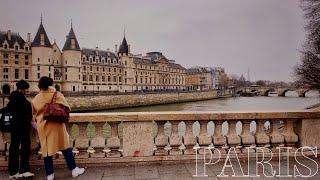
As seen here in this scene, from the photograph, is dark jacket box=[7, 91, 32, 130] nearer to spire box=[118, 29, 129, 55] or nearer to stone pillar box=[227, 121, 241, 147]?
stone pillar box=[227, 121, 241, 147]

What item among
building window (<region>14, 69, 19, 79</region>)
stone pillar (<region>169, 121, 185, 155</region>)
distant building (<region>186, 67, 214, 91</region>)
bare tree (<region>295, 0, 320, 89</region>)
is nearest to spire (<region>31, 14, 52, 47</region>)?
building window (<region>14, 69, 19, 79</region>)

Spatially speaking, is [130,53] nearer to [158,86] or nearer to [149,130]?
[158,86]

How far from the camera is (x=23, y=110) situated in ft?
16.1

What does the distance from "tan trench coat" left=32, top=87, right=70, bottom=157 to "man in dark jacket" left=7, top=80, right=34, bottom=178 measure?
0.19 metres

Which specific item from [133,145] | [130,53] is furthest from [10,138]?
[130,53]

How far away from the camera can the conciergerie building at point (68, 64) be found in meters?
61.3

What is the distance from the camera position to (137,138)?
5469 mm

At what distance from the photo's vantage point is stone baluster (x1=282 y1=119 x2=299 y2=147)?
19.2 ft

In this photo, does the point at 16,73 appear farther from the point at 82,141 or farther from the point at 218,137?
the point at 218,137

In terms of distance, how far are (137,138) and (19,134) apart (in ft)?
5.90

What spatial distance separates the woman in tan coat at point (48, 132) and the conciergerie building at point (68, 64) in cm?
5607

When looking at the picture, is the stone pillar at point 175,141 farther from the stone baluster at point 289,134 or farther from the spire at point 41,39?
the spire at point 41,39

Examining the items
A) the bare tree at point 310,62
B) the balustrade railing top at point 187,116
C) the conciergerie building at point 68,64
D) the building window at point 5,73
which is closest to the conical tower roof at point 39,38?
the conciergerie building at point 68,64

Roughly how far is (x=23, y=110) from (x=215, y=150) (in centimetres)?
312
